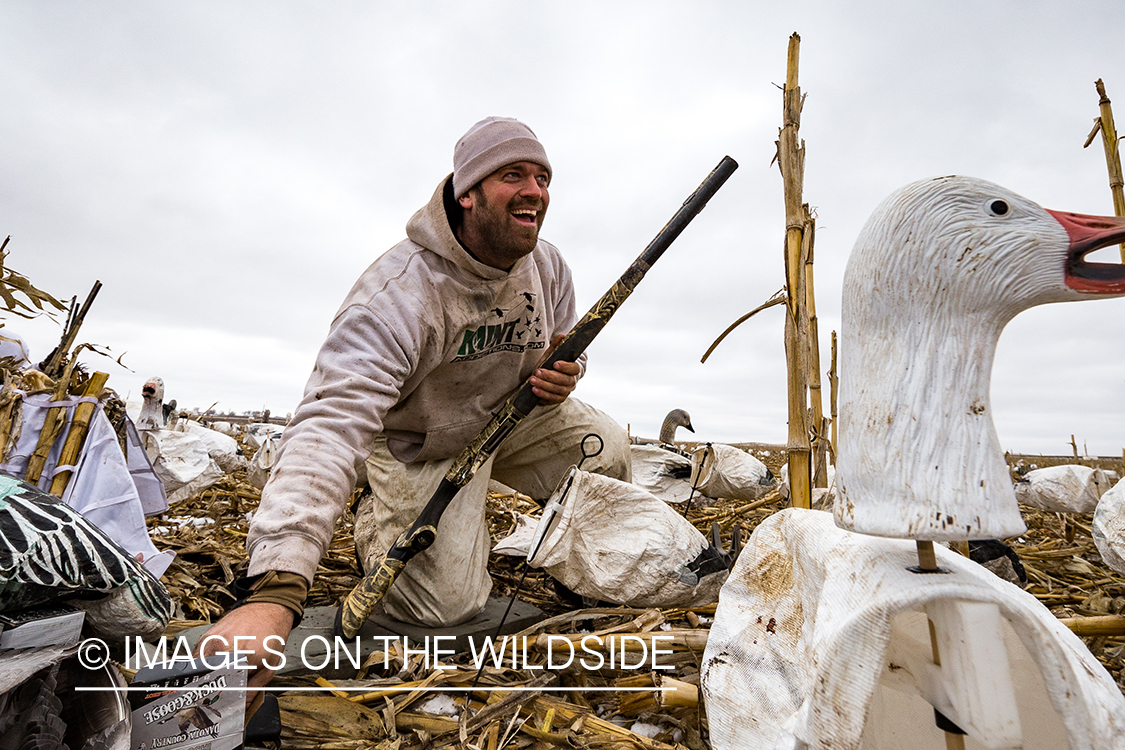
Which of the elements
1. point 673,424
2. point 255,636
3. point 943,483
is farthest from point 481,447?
point 673,424

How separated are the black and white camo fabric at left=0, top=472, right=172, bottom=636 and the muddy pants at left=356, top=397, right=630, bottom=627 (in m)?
1.44

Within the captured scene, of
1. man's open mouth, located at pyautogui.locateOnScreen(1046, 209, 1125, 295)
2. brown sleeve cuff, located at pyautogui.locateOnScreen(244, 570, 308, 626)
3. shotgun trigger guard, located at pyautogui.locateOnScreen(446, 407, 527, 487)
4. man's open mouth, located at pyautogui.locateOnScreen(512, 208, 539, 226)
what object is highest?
man's open mouth, located at pyautogui.locateOnScreen(512, 208, 539, 226)

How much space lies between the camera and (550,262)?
3.13 meters

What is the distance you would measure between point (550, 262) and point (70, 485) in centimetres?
221

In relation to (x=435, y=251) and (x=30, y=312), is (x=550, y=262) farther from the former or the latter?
(x=30, y=312)

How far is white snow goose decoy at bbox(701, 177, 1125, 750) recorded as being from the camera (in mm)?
729

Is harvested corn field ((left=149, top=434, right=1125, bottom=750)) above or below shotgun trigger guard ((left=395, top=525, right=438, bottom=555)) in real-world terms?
below

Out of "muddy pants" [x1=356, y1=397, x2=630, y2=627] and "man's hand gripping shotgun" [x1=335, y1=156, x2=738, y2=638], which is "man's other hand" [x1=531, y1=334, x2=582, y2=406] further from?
"muddy pants" [x1=356, y1=397, x2=630, y2=627]

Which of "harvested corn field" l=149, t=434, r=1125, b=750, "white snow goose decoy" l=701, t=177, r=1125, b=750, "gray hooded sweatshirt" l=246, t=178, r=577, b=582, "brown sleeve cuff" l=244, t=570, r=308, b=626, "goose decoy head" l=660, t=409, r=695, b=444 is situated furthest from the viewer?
"goose decoy head" l=660, t=409, r=695, b=444

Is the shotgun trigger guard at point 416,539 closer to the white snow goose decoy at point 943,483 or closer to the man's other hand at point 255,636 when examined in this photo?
the man's other hand at point 255,636

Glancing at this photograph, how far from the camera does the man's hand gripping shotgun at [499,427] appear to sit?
2.07 metres

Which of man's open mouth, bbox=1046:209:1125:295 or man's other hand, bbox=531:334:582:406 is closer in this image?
man's open mouth, bbox=1046:209:1125:295

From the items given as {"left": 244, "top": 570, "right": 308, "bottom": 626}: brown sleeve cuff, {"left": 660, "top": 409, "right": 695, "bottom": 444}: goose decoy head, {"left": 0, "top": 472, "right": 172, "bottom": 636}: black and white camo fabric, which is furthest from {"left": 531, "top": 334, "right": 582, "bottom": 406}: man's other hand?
{"left": 660, "top": 409, "right": 695, "bottom": 444}: goose decoy head

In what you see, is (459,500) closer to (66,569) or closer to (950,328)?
(66,569)
